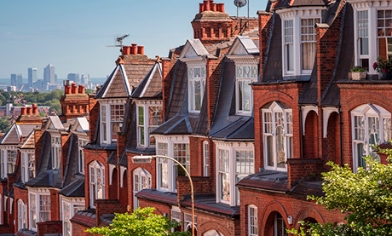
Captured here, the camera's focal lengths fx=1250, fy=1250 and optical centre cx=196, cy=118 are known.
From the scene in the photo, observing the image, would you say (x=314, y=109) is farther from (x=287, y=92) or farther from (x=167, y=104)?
(x=167, y=104)

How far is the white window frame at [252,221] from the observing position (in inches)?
1692

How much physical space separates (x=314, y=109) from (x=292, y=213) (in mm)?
3430

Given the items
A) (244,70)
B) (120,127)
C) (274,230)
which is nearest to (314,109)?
(274,230)

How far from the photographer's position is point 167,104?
55.0 m

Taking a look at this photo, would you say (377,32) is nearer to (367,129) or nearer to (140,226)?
(367,129)

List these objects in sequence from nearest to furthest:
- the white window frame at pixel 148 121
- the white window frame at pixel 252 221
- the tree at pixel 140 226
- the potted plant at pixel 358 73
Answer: the potted plant at pixel 358 73
the white window frame at pixel 252 221
the tree at pixel 140 226
the white window frame at pixel 148 121

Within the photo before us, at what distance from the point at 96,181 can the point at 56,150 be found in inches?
399

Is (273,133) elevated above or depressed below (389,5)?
below

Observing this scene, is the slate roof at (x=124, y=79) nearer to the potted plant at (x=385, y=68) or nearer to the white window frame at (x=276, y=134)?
the white window frame at (x=276, y=134)

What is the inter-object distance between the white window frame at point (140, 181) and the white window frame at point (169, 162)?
1700 mm

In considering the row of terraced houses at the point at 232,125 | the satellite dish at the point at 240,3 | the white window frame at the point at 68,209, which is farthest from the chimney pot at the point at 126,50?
the satellite dish at the point at 240,3

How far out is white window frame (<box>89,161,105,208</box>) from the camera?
61812mm

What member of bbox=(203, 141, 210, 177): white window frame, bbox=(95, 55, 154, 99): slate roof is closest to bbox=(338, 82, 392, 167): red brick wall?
bbox=(203, 141, 210, 177): white window frame

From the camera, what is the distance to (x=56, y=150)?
72125 millimetres
